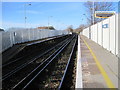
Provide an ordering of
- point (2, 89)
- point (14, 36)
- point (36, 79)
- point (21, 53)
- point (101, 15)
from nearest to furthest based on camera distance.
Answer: point (2, 89) → point (36, 79) → point (21, 53) → point (14, 36) → point (101, 15)

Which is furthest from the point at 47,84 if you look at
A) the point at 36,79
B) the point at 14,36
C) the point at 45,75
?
the point at 14,36

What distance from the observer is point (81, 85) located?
5.72m

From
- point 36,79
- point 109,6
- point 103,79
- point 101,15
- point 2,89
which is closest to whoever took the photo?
point 103,79

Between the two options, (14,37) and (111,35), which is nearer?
(111,35)

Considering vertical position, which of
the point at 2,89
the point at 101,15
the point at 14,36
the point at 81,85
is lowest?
the point at 2,89

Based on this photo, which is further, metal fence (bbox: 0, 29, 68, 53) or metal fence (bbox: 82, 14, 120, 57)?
metal fence (bbox: 0, 29, 68, 53)

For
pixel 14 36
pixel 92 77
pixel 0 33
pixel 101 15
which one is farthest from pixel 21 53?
pixel 101 15

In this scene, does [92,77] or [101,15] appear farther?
[101,15]

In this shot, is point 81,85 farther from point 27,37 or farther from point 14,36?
point 27,37

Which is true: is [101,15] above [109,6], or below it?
below

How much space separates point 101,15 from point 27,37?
51.7 feet

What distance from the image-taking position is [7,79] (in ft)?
28.5

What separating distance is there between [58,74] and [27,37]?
22.3m

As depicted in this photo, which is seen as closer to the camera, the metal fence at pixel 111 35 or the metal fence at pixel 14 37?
the metal fence at pixel 111 35
